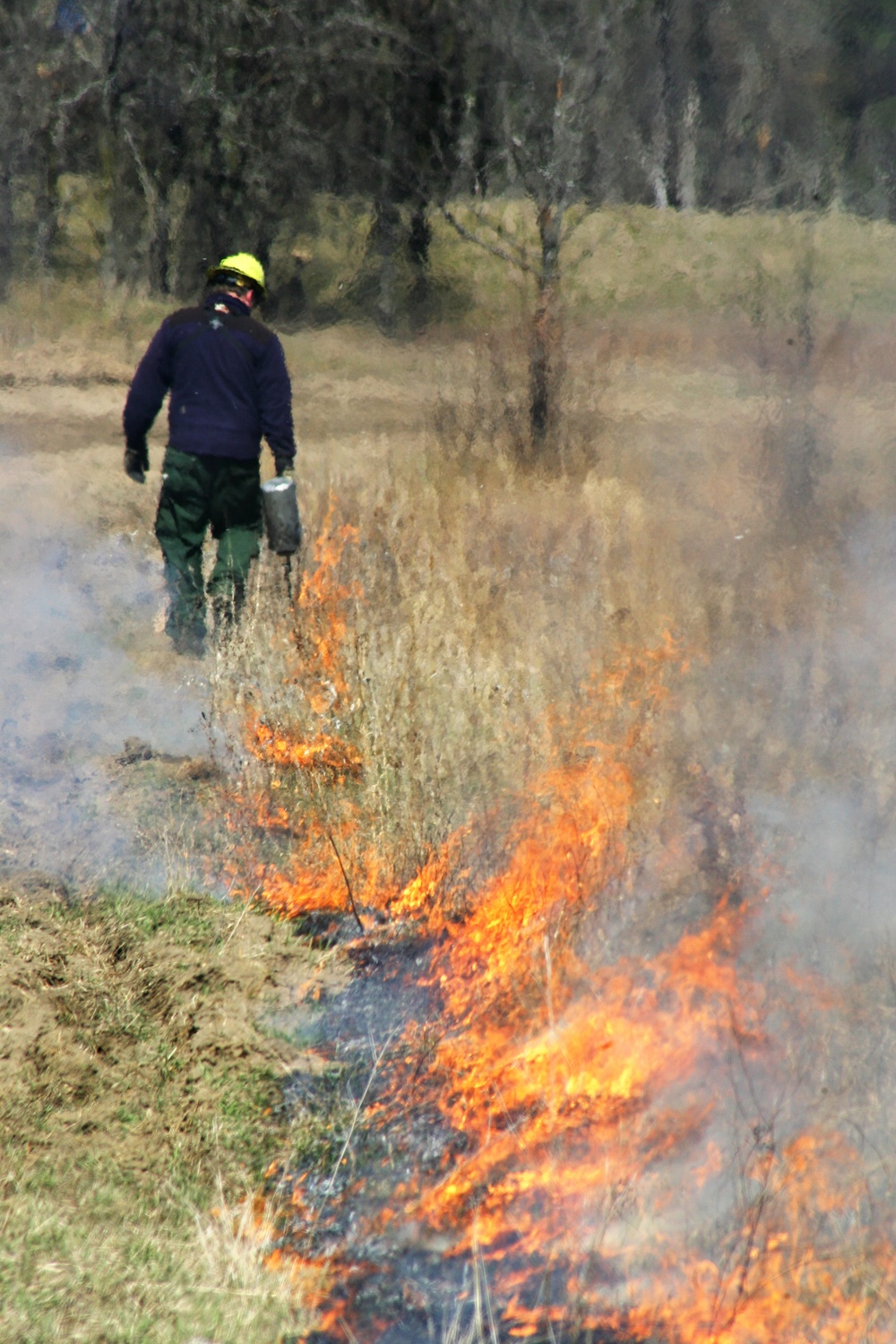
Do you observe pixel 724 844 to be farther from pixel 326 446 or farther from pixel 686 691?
pixel 326 446

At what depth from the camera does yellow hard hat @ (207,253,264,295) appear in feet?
17.6

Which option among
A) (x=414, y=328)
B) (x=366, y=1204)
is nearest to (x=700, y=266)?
(x=414, y=328)

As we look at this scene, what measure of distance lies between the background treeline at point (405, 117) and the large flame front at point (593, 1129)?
6.84 meters

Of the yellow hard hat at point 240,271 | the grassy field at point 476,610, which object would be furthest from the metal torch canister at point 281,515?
the yellow hard hat at point 240,271

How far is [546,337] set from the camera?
32.6 feet

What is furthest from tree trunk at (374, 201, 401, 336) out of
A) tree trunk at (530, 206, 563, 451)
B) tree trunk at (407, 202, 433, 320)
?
tree trunk at (530, 206, 563, 451)

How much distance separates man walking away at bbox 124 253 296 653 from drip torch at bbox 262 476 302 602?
181 millimetres

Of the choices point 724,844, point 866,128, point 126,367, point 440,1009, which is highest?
point 866,128

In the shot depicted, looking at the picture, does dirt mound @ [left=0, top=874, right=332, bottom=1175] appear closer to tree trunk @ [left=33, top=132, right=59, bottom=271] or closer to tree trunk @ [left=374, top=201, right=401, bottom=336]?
tree trunk @ [left=374, top=201, right=401, bottom=336]

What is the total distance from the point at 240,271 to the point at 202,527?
1232mm

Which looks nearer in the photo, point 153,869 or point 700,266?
point 153,869

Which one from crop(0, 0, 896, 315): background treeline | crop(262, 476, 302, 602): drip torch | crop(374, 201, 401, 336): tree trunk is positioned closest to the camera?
crop(262, 476, 302, 602): drip torch

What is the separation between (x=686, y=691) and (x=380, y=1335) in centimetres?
320

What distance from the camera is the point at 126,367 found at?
47.5 ft
